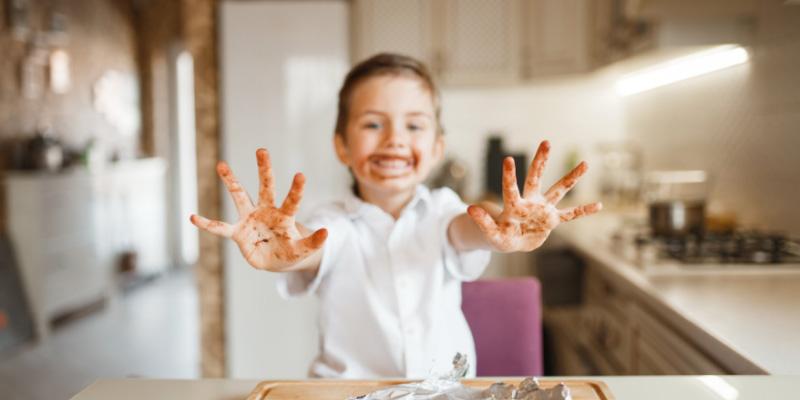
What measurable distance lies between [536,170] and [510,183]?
1.6 inches

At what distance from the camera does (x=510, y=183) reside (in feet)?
2.55

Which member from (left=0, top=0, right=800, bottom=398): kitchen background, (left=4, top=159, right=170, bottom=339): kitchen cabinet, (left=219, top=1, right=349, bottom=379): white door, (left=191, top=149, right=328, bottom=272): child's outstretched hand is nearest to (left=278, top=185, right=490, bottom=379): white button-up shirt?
(left=191, top=149, right=328, bottom=272): child's outstretched hand

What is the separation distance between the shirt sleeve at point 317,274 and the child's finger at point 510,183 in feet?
1.24

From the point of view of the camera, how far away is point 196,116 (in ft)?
9.53

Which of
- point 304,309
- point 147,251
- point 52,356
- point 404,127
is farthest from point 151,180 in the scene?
point 404,127

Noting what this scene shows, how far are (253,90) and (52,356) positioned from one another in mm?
2088

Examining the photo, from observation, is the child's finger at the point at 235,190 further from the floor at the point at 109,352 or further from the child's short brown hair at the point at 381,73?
the floor at the point at 109,352

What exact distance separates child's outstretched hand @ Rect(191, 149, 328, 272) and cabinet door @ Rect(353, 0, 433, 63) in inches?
90.0

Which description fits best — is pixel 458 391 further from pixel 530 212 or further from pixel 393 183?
pixel 393 183

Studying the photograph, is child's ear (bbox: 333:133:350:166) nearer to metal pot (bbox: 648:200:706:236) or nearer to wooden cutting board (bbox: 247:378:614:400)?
wooden cutting board (bbox: 247:378:614:400)

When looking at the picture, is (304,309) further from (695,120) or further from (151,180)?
(151,180)

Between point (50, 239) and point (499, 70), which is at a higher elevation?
point (499, 70)

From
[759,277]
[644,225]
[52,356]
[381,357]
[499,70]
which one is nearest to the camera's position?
[381,357]

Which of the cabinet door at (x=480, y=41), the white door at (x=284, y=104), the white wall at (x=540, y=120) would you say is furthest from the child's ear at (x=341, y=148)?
the white wall at (x=540, y=120)
